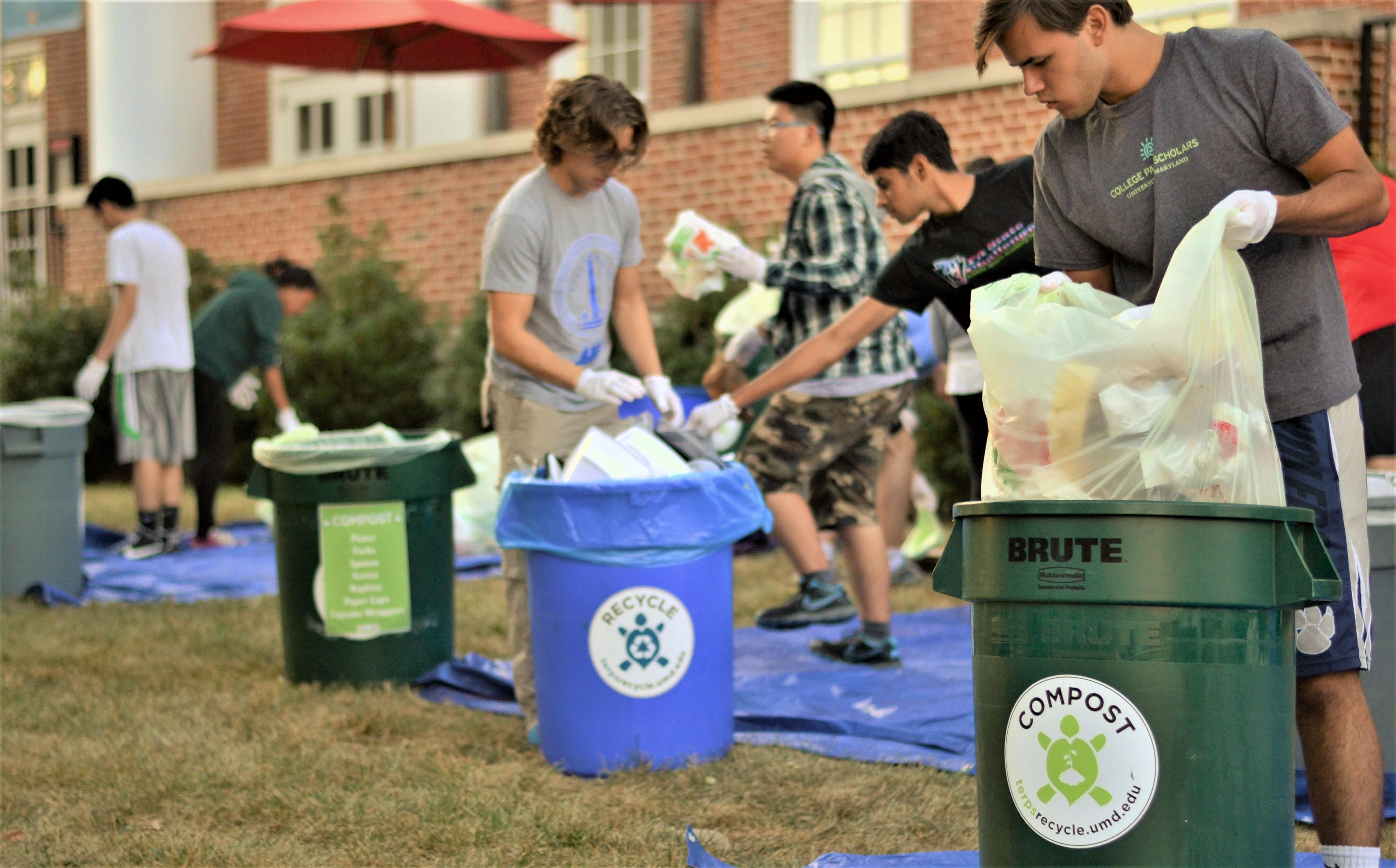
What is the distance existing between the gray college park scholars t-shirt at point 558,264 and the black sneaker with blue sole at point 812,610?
5.19 ft

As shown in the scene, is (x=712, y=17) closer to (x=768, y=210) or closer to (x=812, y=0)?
(x=812, y=0)

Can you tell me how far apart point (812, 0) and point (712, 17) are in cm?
95

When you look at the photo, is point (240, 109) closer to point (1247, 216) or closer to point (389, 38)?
point (389, 38)

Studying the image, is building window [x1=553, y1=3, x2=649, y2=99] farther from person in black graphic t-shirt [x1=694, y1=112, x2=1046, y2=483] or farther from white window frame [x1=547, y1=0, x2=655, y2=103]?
person in black graphic t-shirt [x1=694, y1=112, x2=1046, y2=483]

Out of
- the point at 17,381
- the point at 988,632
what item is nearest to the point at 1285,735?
the point at 988,632

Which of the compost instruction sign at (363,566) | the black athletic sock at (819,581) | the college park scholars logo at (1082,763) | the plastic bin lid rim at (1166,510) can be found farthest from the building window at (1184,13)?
the college park scholars logo at (1082,763)

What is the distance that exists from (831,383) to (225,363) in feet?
14.5

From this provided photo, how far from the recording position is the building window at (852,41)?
376 inches

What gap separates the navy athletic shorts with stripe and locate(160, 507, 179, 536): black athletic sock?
6.38 m

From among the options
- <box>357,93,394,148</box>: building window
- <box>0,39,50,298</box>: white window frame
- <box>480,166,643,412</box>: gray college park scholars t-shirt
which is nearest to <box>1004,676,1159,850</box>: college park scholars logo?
<box>480,166,643,412</box>: gray college park scholars t-shirt

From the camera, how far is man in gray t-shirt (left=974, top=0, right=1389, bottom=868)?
2.13m

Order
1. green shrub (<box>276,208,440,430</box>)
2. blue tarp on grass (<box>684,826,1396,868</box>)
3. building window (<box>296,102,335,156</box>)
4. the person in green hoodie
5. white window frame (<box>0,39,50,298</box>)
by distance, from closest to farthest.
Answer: blue tarp on grass (<box>684,826,1396,868</box>) → the person in green hoodie → green shrub (<box>276,208,440,430</box>) → building window (<box>296,102,335,156</box>) → white window frame (<box>0,39,50,298</box>)

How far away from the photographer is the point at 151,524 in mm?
7301

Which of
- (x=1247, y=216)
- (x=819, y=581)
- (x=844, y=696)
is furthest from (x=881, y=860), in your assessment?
(x=819, y=581)
